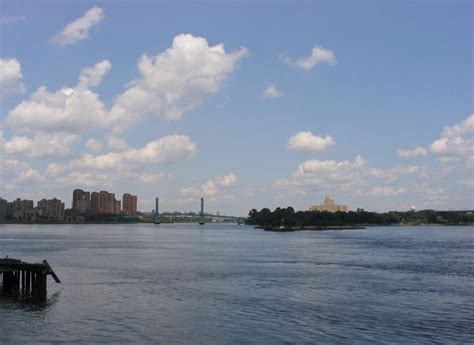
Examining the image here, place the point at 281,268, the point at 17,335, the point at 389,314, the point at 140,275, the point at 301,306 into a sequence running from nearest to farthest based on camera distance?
1. the point at 17,335
2. the point at 389,314
3. the point at 301,306
4. the point at 140,275
5. the point at 281,268

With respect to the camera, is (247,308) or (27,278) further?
(27,278)

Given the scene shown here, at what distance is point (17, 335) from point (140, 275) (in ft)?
Answer: 101

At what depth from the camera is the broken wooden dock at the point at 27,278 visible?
45.8 m

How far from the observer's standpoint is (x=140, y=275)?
201 feet

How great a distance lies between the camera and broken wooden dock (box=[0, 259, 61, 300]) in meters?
45.8

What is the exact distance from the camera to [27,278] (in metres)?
47.4

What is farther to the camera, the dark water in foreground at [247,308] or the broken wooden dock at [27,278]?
the broken wooden dock at [27,278]

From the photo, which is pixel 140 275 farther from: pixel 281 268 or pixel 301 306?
pixel 301 306

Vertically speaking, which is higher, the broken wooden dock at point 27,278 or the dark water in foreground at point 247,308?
the broken wooden dock at point 27,278

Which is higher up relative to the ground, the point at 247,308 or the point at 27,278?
the point at 27,278

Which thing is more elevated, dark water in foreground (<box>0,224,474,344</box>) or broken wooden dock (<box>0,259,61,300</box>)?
broken wooden dock (<box>0,259,61,300</box>)

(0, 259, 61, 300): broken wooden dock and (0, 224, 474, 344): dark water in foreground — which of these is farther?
(0, 259, 61, 300): broken wooden dock

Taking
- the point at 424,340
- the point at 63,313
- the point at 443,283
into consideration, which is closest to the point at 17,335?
the point at 63,313

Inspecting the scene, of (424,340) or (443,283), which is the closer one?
(424,340)
